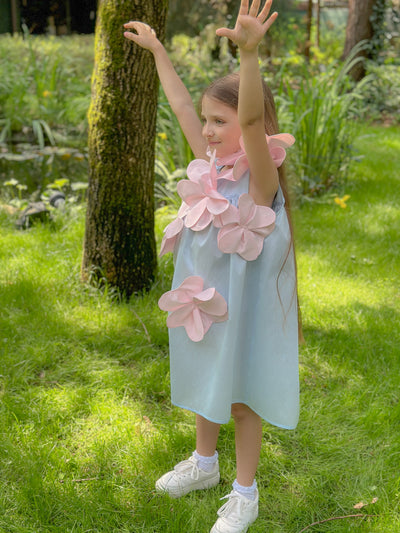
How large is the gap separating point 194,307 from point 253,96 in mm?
589

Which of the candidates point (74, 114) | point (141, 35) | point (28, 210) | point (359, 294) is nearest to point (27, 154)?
point (74, 114)

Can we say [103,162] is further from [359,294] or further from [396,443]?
[396,443]

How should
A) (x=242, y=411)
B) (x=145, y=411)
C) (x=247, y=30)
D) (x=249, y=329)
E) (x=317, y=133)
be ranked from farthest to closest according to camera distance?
(x=317, y=133) → (x=145, y=411) → (x=242, y=411) → (x=249, y=329) → (x=247, y=30)

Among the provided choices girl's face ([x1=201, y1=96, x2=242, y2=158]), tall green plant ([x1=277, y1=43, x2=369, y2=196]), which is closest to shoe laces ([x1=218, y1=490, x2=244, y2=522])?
girl's face ([x1=201, y1=96, x2=242, y2=158])

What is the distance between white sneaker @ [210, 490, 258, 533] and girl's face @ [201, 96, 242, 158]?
1.02 metres

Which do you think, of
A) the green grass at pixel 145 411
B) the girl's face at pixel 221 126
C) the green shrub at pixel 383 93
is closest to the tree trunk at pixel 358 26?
the green shrub at pixel 383 93

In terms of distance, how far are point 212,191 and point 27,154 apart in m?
5.13

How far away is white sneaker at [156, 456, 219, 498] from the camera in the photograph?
6.06 feet

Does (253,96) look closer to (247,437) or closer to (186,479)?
(247,437)

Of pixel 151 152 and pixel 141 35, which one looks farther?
pixel 151 152

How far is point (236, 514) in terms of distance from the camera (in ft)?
5.61

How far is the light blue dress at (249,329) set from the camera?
1.57 meters

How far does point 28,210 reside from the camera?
4.07 metres

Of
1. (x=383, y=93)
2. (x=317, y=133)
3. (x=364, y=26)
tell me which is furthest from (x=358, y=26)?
(x=317, y=133)
